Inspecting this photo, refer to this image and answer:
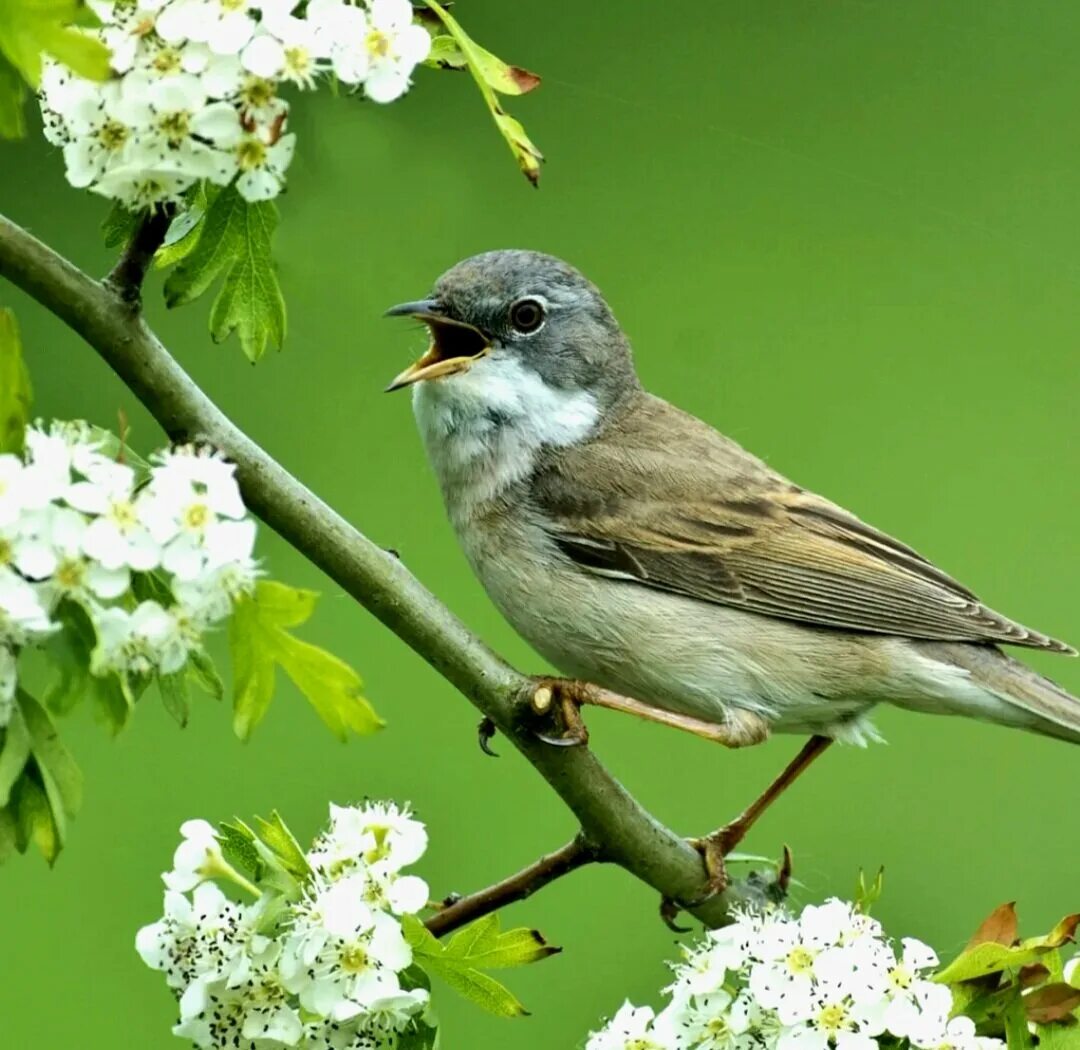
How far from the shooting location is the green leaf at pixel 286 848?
1755 millimetres

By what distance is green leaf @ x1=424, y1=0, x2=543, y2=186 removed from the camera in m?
1.64

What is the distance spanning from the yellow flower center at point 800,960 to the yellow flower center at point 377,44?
0.98 meters

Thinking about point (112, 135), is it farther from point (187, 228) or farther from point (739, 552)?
point (739, 552)

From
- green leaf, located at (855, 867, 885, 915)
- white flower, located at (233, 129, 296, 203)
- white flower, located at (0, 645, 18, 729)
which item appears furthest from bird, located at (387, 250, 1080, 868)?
white flower, located at (0, 645, 18, 729)

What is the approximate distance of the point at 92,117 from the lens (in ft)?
5.06

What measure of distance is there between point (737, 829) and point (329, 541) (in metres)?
1.24

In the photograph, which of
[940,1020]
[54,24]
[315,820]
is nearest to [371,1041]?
[940,1020]

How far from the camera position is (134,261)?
5.65 ft

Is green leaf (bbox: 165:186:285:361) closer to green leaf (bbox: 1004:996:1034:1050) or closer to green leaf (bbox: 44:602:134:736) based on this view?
green leaf (bbox: 44:602:134:736)

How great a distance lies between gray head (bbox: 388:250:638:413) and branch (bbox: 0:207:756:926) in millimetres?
930

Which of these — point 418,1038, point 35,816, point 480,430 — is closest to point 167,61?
point 35,816

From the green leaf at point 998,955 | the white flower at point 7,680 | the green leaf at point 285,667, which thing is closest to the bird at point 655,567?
the green leaf at point 998,955

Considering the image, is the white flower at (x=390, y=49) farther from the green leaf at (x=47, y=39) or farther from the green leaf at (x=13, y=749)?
the green leaf at (x=13, y=749)

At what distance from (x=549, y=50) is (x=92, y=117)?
357 cm
